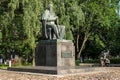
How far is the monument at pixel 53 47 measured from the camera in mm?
17109

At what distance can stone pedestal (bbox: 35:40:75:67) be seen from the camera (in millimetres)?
17078

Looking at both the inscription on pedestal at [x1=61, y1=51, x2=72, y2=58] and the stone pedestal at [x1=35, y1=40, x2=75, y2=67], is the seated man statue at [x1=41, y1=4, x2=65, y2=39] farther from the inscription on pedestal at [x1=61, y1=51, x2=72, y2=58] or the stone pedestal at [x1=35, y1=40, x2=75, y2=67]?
the inscription on pedestal at [x1=61, y1=51, x2=72, y2=58]

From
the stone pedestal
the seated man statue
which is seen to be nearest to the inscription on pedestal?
the stone pedestal

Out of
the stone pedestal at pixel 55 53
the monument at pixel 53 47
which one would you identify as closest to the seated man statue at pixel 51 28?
the monument at pixel 53 47

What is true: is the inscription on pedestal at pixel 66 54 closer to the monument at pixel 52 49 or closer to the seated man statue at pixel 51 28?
the monument at pixel 52 49

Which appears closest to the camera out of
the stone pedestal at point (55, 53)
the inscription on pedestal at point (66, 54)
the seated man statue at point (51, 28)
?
the stone pedestal at point (55, 53)

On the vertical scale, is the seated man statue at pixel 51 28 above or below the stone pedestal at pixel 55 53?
above

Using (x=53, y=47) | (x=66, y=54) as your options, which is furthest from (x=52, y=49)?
(x=66, y=54)

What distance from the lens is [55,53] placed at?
17016 mm

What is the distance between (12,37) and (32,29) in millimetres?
5163

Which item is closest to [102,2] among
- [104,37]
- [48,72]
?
[104,37]

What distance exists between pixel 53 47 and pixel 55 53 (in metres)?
0.37

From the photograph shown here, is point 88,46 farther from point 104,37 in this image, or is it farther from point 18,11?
point 18,11

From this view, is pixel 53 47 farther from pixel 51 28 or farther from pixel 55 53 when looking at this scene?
pixel 51 28
